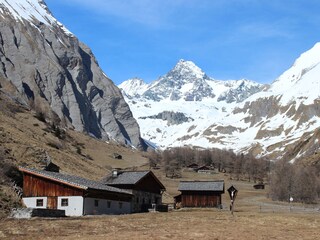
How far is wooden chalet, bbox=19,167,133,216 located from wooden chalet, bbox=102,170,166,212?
11.2m

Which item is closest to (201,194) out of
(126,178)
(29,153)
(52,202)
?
(126,178)

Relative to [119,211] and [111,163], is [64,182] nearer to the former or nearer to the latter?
[119,211]

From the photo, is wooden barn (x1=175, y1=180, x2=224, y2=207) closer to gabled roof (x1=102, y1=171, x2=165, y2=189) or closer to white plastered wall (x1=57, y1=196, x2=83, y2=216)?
gabled roof (x1=102, y1=171, x2=165, y2=189)

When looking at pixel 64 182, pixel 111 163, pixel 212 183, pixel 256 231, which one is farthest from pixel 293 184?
pixel 256 231

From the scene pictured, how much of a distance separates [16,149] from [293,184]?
84646 mm

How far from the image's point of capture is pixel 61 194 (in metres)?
59.5

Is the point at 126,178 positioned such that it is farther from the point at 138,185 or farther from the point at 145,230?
the point at 145,230

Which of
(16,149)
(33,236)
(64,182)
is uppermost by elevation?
(16,149)

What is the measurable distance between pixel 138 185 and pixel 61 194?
59.1ft

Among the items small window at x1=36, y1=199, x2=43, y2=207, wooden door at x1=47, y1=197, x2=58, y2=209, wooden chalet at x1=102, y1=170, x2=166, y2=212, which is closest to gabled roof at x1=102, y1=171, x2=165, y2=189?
wooden chalet at x1=102, y1=170, x2=166, y2=212

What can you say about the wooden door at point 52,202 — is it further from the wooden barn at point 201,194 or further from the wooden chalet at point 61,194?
the wooden barn at point 201,194

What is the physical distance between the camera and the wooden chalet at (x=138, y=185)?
73812mm

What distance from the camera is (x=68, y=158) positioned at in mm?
107062

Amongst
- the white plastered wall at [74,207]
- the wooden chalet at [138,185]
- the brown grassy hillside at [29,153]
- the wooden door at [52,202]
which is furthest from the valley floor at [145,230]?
the wooden chalet at [138,185]
